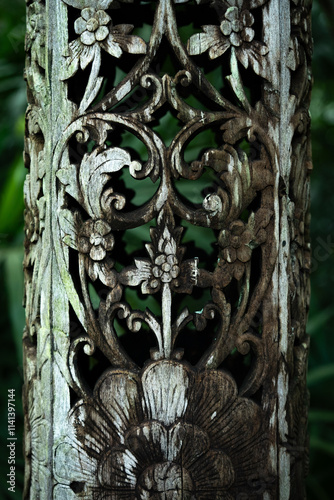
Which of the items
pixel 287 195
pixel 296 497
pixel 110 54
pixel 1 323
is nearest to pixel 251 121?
pixel 287 195

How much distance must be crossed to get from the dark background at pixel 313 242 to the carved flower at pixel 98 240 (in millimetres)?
681

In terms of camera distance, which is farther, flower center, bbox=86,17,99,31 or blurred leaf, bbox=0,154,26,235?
blurred leaf, bbox=0,154,26,235

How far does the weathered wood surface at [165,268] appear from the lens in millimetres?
994

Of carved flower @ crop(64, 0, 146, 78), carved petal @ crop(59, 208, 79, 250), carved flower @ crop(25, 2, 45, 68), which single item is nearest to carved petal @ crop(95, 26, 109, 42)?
carved flower @ crop(64, 0, 146, 78)

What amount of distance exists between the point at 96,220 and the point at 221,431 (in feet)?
1.31

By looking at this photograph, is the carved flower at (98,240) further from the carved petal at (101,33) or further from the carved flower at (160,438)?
the carved petal at (101,33)

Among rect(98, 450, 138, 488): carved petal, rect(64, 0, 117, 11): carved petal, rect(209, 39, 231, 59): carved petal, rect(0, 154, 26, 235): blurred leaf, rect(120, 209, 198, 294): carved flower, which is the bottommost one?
rect(98, 450, 138, 488): carved petal

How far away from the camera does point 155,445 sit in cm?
99

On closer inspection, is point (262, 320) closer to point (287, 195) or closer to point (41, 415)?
point (287, 195)

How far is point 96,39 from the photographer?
1.01 m

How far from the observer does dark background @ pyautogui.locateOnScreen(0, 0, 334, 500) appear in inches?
74.0

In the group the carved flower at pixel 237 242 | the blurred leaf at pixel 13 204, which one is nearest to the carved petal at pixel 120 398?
the carved flower at pixel 237 242

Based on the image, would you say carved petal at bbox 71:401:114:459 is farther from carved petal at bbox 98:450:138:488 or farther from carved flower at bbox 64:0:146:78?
carved flower at bbox 64:0:146:78

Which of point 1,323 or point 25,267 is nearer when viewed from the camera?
point 25,267
